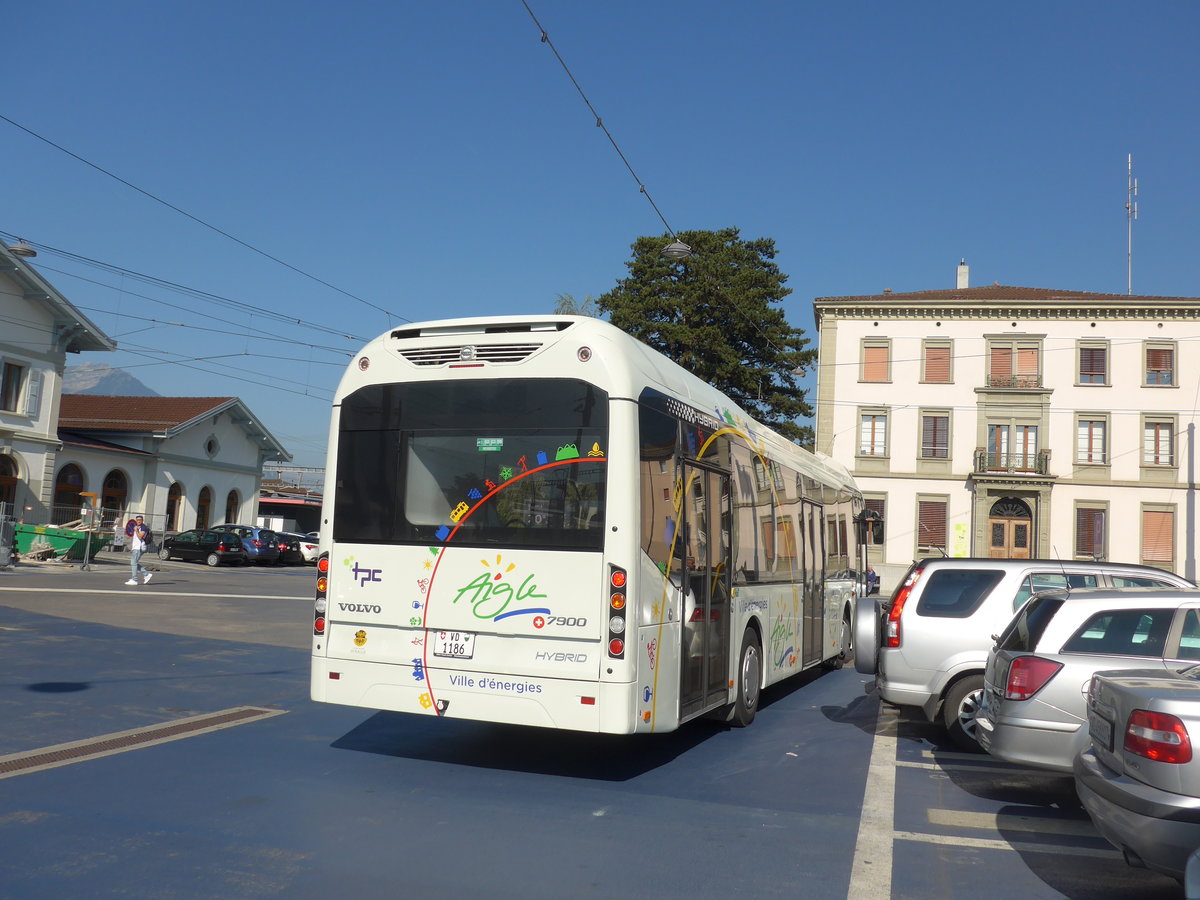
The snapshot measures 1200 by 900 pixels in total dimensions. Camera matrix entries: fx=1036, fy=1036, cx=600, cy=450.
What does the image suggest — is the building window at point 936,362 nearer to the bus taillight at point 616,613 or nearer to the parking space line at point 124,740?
the parking space line at point 124,740

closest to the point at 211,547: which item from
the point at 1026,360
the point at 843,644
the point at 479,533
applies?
the point at 843,644

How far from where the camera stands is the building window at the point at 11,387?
36.9 metres

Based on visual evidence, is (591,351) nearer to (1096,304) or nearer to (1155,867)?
(1155,867)

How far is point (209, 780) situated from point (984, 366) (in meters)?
48.7

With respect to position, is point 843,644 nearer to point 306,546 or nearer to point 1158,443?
point 306,546

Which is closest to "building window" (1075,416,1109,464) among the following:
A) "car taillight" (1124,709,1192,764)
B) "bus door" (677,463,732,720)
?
"bus door" (677,463,732,720)

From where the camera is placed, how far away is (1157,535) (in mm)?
48125

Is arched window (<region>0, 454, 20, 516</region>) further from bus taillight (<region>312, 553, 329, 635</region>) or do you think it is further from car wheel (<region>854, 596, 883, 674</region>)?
car wheel (<region>854, 596, 883, 674</region>)

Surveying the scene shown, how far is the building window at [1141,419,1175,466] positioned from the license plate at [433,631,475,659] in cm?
4861

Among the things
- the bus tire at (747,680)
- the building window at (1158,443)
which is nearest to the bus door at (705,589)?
the bus tire at (747,680)

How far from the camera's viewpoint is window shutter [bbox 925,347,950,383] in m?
50.7

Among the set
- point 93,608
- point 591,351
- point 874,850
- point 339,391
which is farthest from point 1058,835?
point 93,608

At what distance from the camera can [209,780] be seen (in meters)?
6.98

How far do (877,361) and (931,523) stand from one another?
8.37 m
